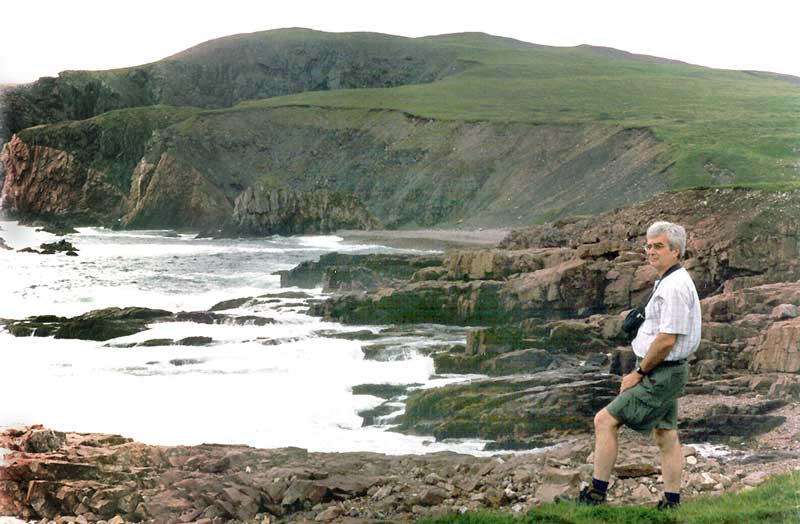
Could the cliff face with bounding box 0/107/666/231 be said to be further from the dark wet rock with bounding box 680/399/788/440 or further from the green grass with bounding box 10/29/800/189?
the dark wet rock with bounding box 680/399/788/440

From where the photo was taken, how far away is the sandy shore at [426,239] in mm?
53350

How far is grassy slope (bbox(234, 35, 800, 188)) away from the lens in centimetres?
6531

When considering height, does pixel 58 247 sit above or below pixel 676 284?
below

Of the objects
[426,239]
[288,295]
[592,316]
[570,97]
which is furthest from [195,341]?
[570,97]

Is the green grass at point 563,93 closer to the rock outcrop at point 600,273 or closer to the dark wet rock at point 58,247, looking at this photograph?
the rock outcrop at point 600,273

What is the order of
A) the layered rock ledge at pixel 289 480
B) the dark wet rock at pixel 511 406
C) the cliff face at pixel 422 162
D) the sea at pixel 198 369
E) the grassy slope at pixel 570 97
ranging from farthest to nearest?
the cliff face at pixel 422 162
the grassy slope at pixel 570 97
the sea at pixel 198 369
the dark wet rock at pixel 511 406
the layered rock ledge at pixel 289 480

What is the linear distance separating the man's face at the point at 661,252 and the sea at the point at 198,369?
732cm

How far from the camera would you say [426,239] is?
59.2 m

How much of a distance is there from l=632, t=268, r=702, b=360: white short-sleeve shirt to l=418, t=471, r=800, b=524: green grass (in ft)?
4.51

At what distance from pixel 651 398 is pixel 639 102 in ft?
329

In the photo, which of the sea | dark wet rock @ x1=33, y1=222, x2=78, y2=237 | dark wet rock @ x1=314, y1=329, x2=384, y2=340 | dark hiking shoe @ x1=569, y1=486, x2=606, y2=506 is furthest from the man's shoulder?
dark wet rock @ x1=33, y1=222, x2=78, y2=237

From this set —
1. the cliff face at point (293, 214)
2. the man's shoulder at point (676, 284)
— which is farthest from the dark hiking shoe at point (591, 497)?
the cliff face at point (293, 214)

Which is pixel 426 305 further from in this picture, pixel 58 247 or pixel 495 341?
pixel 58 247

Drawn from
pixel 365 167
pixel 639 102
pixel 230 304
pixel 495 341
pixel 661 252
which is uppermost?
pixel 639 102
